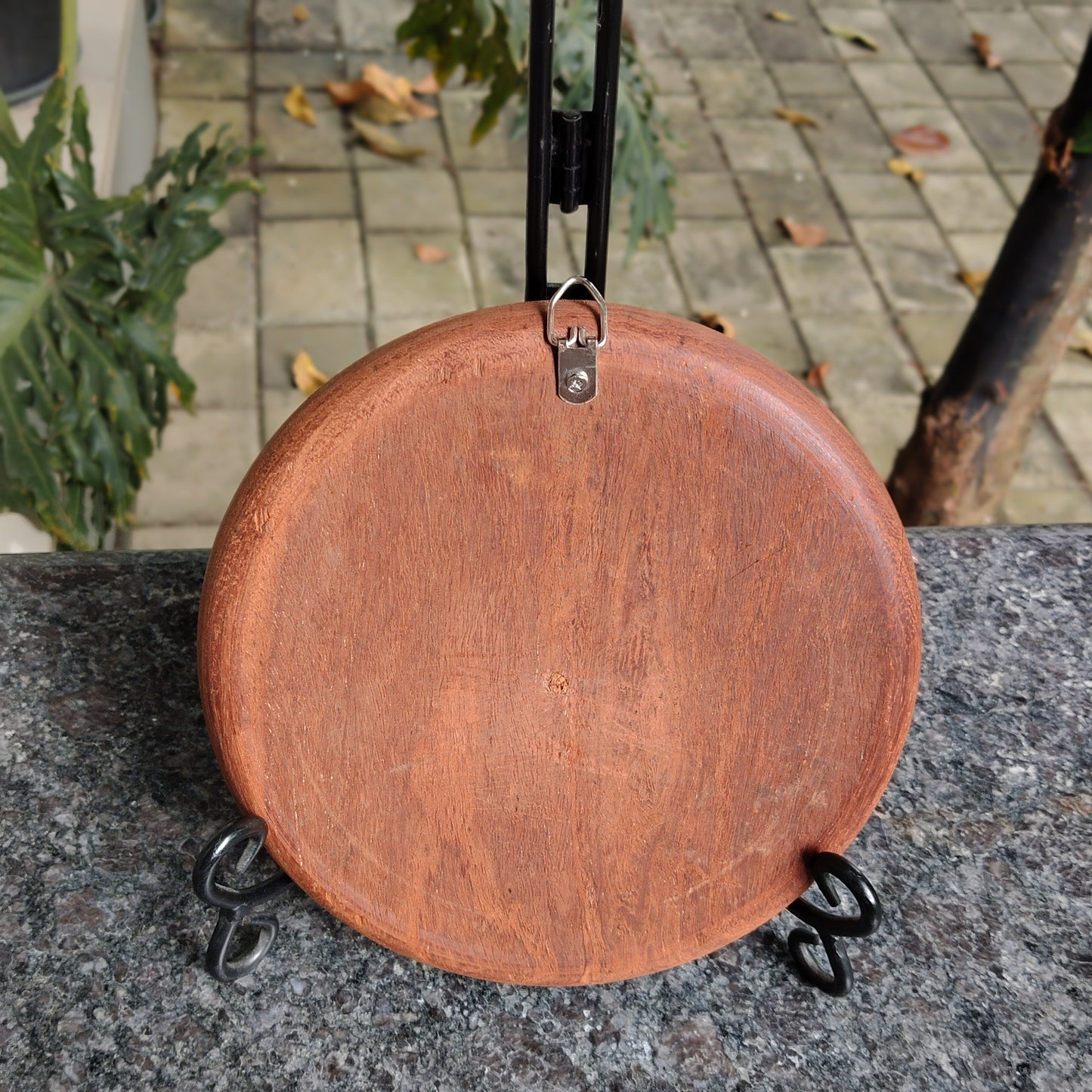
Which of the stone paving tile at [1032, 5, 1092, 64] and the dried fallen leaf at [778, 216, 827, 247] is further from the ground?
the stone paving tile at [1032, 5, 1092, 64]

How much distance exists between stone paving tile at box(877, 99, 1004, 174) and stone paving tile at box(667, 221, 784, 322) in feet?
1.79

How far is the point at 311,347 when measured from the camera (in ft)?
7.87

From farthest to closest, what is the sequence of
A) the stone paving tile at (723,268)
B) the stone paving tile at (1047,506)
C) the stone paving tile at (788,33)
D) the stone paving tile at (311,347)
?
the stone paving tile at (788,33) → the stone paving tile at (723,268) → the stone paving tile at (311,347) → the stone paving tile at (1047,506)

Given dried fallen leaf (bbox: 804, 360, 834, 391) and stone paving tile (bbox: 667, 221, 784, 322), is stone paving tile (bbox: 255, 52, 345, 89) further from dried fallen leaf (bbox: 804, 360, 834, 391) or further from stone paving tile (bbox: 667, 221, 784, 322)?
dried fallen leaf (bbox: 804, 360, 834, 391)

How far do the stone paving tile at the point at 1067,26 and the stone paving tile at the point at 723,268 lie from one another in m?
1.26

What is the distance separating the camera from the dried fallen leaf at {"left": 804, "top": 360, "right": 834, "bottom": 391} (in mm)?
2428

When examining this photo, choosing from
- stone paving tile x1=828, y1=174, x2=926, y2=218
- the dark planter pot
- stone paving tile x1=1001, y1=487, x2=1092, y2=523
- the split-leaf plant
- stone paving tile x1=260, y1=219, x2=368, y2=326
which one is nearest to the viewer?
the split-leaf plant

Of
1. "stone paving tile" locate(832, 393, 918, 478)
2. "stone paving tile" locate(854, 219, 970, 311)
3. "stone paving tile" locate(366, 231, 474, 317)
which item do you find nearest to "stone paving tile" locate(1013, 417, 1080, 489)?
"stone paving tile" locate(832, 393, 918, 478)

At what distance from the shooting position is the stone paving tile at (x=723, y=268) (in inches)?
101

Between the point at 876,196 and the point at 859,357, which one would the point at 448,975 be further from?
the point at 876,196

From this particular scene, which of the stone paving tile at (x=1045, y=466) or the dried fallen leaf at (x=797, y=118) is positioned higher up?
the dried fallen leaf at (x=797, y=118)

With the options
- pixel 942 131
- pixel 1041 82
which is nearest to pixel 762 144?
pixel 942 131

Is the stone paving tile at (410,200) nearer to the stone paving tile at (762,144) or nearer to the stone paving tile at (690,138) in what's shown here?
the stone paving tile at (690,138)

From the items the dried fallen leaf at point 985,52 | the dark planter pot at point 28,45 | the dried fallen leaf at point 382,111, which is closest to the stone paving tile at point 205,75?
the dried fallen leaf at point 382,111
